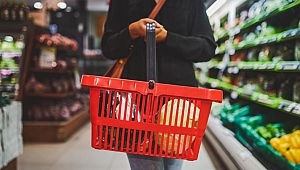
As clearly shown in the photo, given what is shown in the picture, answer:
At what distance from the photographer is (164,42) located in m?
1.42

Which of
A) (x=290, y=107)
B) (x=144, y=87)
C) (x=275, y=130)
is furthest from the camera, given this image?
(x=275, y=130)

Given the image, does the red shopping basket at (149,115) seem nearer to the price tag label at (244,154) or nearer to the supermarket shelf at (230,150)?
the supermarket shelf at (230,150)

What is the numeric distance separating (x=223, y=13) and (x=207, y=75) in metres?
1.68

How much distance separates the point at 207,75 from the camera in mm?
8219

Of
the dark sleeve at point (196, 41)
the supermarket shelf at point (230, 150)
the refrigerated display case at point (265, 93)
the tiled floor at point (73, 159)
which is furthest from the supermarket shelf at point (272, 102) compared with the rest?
the dark sleeve at point (196, 41)

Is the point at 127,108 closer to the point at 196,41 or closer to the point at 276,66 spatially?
the point at 196,41

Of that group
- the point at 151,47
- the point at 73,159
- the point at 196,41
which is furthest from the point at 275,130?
the point at 151,47

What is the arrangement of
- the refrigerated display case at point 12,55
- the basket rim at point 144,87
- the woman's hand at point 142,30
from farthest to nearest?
the refrigerated display case at point 12,55, the woman's hand at point 142,30, the basket rim at point 144,87

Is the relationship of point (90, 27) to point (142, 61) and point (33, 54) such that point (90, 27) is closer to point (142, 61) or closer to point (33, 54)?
point (33, 54)

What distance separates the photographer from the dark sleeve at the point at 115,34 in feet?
4.83

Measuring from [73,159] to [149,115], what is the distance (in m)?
3.11

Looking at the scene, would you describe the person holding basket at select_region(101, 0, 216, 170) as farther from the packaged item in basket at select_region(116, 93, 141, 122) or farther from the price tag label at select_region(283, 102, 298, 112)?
the price tag label at select_region(283, 102, 298, 112)

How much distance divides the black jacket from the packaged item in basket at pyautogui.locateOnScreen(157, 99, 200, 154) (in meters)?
0.35

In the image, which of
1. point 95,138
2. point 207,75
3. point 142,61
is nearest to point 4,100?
point 142,61
